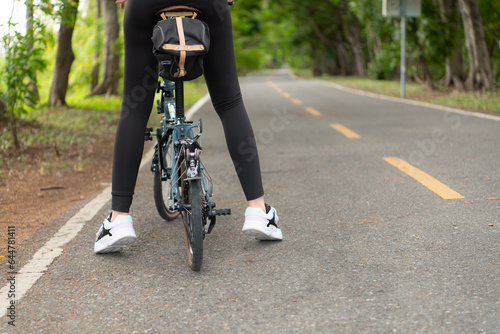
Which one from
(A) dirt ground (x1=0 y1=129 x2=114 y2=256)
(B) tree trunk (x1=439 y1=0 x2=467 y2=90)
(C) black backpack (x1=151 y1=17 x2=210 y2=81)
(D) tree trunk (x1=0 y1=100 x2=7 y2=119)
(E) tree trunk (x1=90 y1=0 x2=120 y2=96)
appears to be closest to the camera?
(C) black backpack (x1=151 y1=17 x2=210 y2=81)

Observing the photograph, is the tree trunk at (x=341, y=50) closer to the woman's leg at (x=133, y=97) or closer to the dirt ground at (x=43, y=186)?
the dirt ground at (x=43, y=186)

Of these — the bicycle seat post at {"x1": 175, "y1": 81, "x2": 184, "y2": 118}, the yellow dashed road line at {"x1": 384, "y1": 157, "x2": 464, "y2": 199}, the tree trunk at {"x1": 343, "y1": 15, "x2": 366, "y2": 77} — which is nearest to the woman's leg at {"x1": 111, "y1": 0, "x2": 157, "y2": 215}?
the bicycle seat post at {"x1": 175, "y1": 81, "x2": 184, "y2": 118}

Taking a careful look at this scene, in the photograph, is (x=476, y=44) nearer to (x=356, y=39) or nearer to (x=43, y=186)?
(x=43, y=186)

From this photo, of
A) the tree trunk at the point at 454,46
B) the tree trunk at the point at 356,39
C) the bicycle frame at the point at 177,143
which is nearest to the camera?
the bicycle frame at the point at 177,143

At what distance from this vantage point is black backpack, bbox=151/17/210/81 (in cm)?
304

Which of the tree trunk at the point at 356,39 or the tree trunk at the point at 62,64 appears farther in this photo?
the tree trunk at the point at 356,39

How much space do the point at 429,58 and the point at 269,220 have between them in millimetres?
16690

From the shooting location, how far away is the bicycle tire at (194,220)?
10.3 ft

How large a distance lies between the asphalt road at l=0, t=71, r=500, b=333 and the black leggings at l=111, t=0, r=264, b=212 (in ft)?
1.44

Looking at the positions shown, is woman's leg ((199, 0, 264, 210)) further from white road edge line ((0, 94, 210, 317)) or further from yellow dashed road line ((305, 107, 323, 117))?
yellow dashed road line ((305, 107, 323, 117))

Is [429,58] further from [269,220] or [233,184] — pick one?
[269,220]

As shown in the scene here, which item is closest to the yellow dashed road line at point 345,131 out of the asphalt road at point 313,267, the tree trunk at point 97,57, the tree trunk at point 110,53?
the asphalt road at point 313,267

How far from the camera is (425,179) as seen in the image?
545 cm

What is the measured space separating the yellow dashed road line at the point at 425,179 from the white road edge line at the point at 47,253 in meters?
2.63
